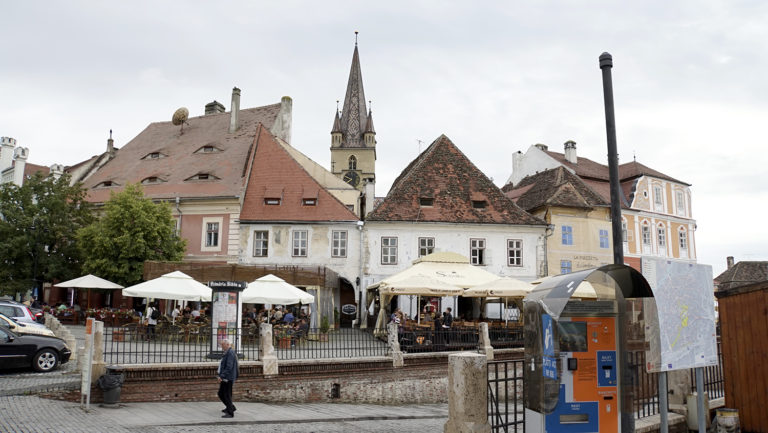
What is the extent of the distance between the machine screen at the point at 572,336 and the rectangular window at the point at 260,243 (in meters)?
25.7

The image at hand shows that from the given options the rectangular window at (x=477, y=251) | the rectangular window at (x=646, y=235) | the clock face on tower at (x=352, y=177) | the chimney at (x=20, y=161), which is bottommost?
the rectangular window at (x=477, y=251)

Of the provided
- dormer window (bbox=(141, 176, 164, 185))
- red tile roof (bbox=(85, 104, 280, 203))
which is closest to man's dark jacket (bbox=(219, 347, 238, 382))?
red tile roof (bbox=(85, 104, 280, 203))

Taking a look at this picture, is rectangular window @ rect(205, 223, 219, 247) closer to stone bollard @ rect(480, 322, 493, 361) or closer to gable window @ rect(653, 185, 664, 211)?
stone bollard @ rect(480, 322, 493, 361)

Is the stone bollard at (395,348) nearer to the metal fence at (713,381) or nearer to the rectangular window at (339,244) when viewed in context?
the metal fence at (713,381)

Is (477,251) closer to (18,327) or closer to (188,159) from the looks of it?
(188,159)

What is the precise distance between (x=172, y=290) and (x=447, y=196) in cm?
1734

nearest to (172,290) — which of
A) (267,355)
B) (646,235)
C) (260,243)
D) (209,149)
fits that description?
(267,355)

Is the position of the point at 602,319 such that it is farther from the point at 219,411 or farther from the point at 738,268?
the point at 738,268

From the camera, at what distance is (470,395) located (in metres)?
7.44

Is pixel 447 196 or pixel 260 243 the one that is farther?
pixel 447 196

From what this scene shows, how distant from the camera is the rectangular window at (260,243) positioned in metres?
32.1

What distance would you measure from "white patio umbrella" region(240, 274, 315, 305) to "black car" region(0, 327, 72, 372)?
18.8ft

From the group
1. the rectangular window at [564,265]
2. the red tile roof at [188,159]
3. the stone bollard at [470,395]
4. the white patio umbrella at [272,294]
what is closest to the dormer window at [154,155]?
the red tile roof at [188,159]

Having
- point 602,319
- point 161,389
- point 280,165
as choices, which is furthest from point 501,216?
point 602,319
